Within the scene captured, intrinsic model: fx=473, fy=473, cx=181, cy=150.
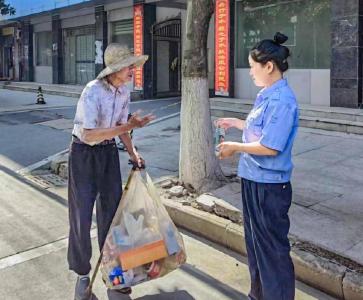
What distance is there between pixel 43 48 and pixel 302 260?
2204 centimetres

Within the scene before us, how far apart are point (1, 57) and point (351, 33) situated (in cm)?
2303

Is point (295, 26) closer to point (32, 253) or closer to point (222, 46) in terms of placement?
point (222, 46)

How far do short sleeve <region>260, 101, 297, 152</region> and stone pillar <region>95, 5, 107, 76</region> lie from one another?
1574 cm

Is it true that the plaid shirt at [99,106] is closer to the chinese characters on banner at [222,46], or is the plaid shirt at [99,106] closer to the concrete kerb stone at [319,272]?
the concrete kerb stone at [319,272]

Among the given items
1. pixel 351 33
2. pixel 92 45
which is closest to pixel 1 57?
pixel 92 45

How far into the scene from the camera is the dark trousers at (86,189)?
10.7ft

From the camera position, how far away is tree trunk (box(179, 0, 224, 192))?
5191mm

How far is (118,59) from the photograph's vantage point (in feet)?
10.3

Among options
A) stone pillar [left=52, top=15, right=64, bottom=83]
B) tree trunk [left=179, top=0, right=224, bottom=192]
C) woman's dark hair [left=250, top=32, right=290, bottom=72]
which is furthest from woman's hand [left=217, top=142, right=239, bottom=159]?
stone pillar [left=52, top=15, right=64, bottom=83]

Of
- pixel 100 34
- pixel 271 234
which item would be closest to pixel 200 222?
pixel 271 234

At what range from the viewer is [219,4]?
12484 mm

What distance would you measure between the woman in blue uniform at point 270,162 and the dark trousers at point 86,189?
964 mm

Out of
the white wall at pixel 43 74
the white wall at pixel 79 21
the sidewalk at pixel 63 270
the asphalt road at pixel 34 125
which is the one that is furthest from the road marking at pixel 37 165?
the white wall at pixel 43 74

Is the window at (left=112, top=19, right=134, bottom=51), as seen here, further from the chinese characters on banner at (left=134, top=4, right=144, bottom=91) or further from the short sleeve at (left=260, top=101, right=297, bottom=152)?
the short sleeve at (left=260, top=101, right=297, bottom=152)
